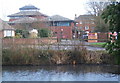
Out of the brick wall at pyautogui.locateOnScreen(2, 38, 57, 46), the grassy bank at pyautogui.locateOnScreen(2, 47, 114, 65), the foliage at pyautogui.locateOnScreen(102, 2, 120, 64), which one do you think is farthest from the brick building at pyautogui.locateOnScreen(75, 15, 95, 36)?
the foliage at pyautogui.locateOnScreen(102, 2, 120, 64)

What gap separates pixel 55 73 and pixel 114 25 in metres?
9.61

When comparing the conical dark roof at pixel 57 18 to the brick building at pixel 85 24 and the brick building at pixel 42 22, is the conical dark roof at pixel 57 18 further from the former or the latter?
the brick building at pixel 85 24

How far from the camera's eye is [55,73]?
11.8 meters

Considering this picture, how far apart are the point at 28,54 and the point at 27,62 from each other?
49 centimetres

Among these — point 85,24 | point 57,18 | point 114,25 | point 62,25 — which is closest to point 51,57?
point 114,25

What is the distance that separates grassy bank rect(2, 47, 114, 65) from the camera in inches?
552

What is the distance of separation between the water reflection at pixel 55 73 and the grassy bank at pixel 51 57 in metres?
0.54

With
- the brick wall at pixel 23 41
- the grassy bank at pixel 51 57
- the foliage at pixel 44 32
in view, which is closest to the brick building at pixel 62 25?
the foliage at pixel 44 32

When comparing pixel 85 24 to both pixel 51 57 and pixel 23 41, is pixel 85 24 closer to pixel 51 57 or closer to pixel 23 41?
pixel 23 41

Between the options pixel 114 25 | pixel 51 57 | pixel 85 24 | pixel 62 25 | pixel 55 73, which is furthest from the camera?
pixel 85 24

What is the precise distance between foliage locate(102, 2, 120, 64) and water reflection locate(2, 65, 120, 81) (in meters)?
7.85

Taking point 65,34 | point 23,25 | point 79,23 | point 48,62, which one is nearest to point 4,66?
point 48,62

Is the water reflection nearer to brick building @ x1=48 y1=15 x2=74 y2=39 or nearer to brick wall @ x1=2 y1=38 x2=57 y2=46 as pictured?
brick wall @ x1=2 y1=38 x2=57 y2=46

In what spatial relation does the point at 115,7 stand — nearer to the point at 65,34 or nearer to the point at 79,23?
the point at 65,34
